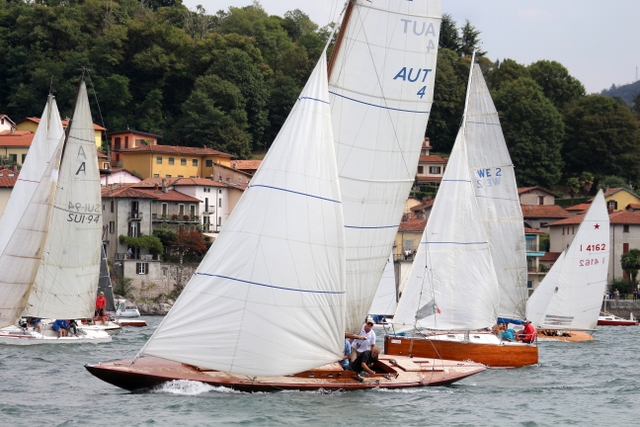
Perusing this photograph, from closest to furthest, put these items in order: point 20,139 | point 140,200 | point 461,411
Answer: point 461,411
point 140,200
point 20,139

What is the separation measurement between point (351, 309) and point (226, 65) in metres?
80.9

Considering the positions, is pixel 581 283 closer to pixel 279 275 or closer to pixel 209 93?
pixel 279 275

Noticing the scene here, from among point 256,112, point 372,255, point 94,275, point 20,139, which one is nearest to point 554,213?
point 256,112

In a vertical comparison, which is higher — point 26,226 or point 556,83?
point 556,83

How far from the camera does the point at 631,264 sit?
78.8 meters

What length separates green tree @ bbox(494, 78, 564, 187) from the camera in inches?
3927

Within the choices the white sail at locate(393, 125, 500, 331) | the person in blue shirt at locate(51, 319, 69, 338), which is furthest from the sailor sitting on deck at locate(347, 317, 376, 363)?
the person in blue shirt at locate(51, 319, 69, 338)

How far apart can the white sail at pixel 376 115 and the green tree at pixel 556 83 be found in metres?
94.2

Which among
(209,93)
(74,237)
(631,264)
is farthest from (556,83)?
(74,237)

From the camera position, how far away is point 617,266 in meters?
80.3

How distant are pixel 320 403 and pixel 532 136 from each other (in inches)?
3223

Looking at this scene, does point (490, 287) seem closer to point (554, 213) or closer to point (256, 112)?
point (554, 213)

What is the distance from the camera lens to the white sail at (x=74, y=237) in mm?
34875

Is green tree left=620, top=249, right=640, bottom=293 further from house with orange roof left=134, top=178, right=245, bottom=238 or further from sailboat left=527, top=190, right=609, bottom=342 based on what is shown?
sailboat left=527, top=190, right=609, bottom=342
